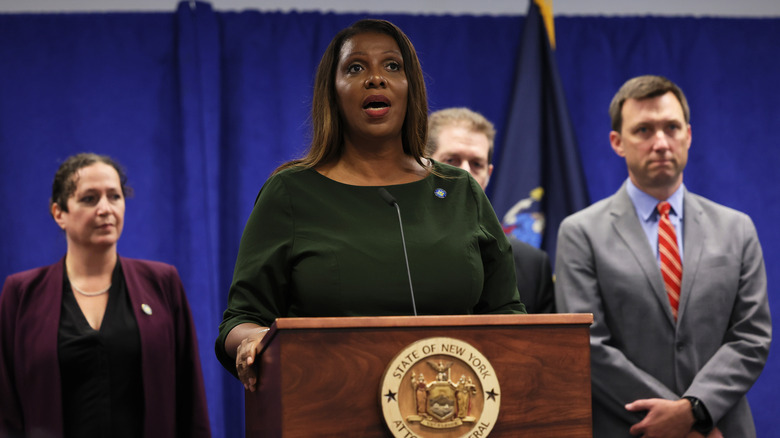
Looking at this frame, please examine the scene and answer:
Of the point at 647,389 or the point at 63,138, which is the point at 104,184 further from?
the point at 647,389

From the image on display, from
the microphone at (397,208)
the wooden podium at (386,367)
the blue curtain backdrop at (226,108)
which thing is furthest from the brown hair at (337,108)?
the blue curtain backdrop at (226,108)

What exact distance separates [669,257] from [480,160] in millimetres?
739

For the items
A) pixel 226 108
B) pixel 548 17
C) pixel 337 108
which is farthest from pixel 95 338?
pixel 548 17

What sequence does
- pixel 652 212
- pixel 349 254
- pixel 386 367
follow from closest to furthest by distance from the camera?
1. pixel 386 367
2. pixel 349 254
3. pixel 652 212

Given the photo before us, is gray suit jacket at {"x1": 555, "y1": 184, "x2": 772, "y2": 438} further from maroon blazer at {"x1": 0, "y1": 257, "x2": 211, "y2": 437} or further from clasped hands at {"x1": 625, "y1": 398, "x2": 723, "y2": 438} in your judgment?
maroon blazer at {"x1": 0, "y1": 257, "x2": 211, "y2": 437}

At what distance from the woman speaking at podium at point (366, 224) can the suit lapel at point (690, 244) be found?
4.10 ft

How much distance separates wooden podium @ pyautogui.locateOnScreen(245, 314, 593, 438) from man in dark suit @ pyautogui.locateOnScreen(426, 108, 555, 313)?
1714 millimetres

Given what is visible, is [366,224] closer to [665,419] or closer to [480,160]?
[665,419]

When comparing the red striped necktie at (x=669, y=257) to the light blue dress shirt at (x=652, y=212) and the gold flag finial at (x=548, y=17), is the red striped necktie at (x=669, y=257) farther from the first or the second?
the gold flag finial at (x=548, y=17)

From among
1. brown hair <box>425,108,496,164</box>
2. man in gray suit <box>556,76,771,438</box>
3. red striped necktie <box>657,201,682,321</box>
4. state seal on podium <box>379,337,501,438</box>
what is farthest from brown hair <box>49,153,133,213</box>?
state seal on podium <box>379,337,501,438</box>

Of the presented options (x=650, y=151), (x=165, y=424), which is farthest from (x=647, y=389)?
(x=165, y=424)

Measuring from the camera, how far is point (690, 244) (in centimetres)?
300

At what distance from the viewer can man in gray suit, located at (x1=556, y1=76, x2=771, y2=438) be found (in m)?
2.80

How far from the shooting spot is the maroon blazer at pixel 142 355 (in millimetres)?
3162
